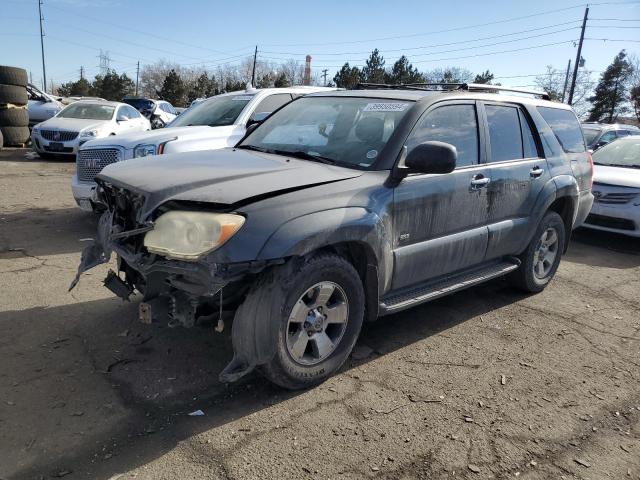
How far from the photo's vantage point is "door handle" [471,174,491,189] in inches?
162

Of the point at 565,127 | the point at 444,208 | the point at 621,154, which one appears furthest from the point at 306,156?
the point at 621,154

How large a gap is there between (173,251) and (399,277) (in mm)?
1590

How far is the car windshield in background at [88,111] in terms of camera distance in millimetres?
13945

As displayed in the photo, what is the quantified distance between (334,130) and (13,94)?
1435 centimetres

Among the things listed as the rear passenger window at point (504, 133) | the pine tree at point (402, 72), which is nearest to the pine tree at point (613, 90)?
the pine tree at point (402, 72)

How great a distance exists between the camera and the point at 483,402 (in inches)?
130

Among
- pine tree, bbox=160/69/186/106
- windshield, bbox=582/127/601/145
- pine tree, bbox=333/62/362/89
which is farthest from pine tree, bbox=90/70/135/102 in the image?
windshield, bbox=582/127/601/145

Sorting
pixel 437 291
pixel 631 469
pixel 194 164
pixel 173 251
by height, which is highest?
pixel 194 164

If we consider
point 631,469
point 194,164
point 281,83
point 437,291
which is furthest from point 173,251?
point 281,83

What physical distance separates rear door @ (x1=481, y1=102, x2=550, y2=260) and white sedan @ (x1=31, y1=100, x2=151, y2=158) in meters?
10.3

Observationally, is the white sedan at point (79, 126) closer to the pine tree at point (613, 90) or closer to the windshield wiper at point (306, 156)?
the windshield wiper at point (306, 156)

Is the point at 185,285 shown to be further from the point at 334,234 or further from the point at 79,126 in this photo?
the point at 79,126

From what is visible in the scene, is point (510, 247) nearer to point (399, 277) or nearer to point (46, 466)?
point (399, 277)

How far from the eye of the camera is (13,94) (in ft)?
48.8
